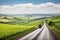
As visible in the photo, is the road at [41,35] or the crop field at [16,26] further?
the crop field at [16,26]

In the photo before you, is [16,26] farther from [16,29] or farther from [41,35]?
[41,35]

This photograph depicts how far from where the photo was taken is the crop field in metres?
4.06

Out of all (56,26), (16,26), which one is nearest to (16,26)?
(16,26)

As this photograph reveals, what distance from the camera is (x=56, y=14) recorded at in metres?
4.18

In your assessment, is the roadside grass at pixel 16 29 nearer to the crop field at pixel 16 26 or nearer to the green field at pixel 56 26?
the crop field at pixel 16 26

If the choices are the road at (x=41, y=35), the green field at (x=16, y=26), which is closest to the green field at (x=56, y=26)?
the road at (x=41, y=35)

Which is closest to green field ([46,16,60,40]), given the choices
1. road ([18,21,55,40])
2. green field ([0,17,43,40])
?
road ([18,21,55,40])

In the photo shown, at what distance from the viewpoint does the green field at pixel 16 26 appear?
4.05 metres

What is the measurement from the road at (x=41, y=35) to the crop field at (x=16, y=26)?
5.8 inches

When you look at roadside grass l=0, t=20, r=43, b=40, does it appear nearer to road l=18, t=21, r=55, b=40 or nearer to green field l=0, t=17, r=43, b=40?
green field l=0, t=17, r=43, b=40

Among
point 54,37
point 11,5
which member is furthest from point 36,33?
point 11,5

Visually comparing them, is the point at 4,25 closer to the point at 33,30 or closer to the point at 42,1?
the point at 33,30

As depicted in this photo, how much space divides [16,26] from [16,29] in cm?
9

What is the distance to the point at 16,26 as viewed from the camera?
415 cm
